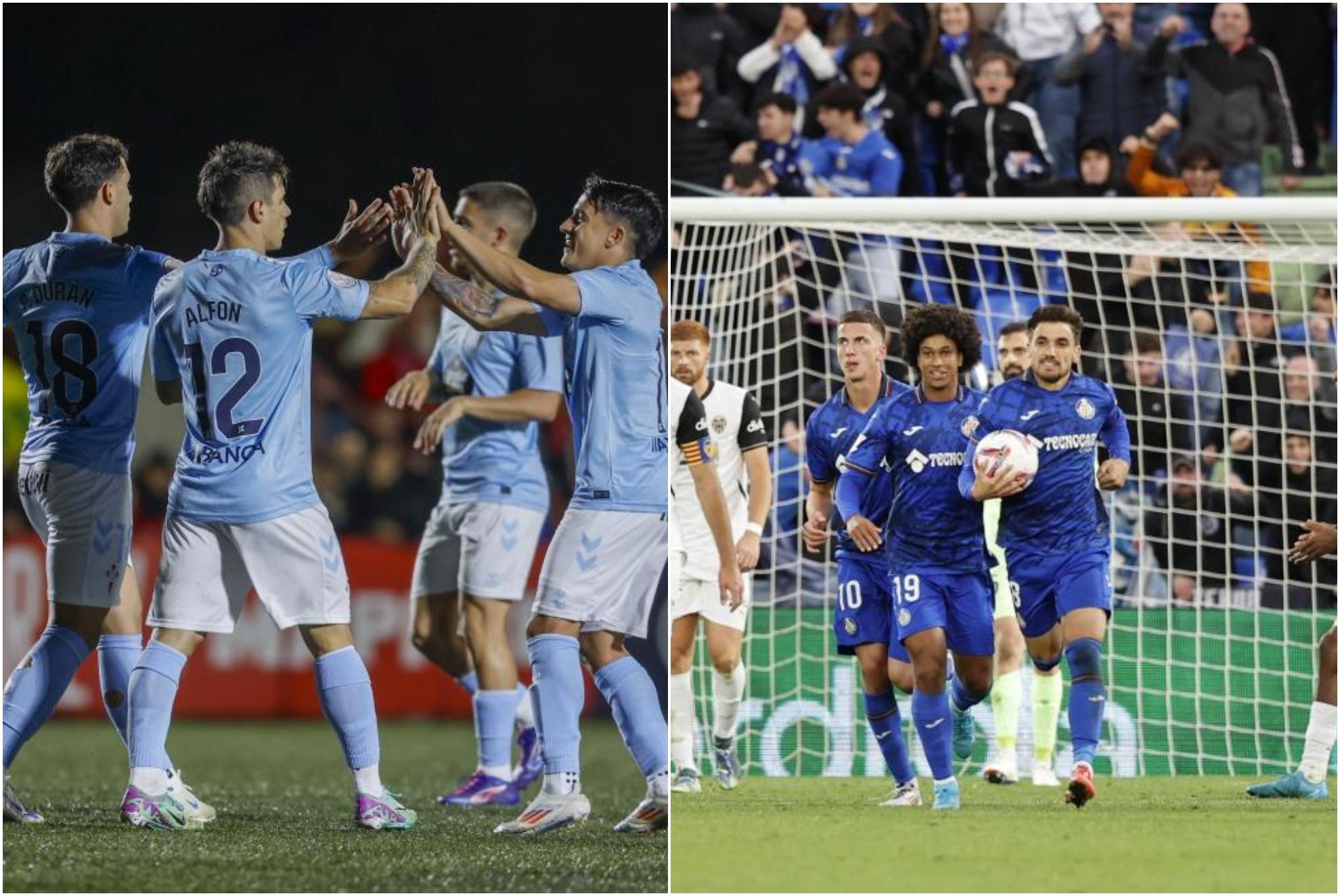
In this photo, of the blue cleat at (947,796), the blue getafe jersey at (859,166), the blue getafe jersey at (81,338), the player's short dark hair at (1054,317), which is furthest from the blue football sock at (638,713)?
the blue getafe jersey at (859,166)

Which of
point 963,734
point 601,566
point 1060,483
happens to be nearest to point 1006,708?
point 963,734

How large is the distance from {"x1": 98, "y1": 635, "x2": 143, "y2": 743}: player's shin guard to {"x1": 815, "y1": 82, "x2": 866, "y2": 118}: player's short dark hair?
6071 millimetres

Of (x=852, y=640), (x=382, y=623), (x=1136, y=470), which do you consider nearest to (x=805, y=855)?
(x=852, y=640)

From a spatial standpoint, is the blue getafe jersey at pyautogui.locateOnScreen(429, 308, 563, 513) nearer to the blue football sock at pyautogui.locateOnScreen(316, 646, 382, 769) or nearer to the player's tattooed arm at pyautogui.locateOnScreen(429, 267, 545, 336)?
the player's tattooed arm at pyautogui.locateOnScreen(429, 267, 545, 336)

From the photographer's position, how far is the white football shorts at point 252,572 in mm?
4816

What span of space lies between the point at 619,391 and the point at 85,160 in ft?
5.53

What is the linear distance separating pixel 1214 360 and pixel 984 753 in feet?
7.53

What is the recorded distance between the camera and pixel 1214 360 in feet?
26.9

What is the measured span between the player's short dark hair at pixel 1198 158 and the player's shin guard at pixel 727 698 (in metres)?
4.54

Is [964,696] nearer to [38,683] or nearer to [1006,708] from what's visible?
[1006,708]

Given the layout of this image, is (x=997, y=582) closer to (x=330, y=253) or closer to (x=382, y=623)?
(x=330, y=253)

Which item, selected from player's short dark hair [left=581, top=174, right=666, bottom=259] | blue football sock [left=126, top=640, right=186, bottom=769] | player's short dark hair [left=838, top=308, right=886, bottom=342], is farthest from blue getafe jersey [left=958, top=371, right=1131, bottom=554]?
blue football sock [left=126, top=640, right=186, bottom=769]

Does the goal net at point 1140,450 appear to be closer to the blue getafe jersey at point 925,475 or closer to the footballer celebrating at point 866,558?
the footballer celebrating at point 866,558

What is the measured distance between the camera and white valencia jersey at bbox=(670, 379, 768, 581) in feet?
20.3
